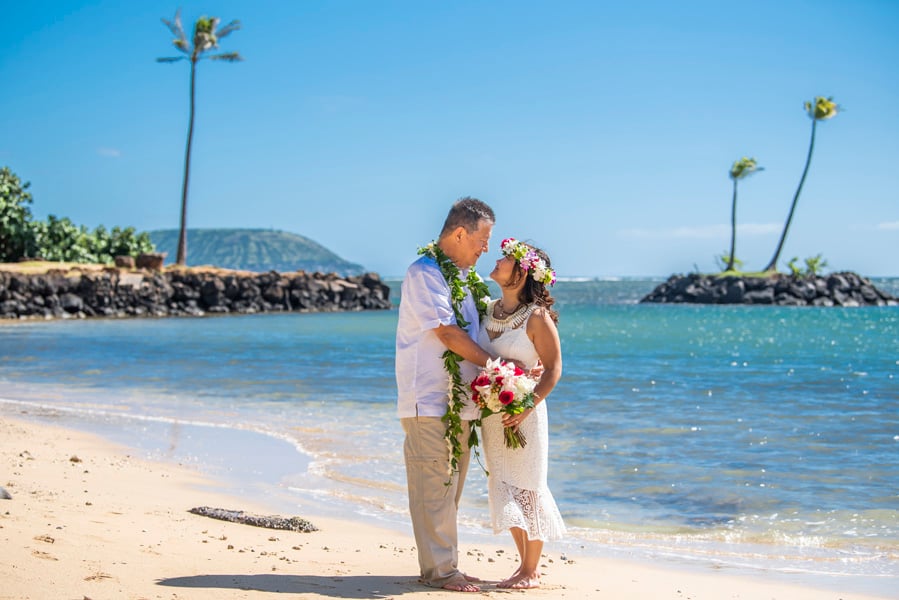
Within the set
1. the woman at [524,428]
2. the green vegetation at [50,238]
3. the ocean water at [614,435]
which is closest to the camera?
the woman at [524,428]

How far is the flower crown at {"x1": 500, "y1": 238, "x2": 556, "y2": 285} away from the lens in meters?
5.29

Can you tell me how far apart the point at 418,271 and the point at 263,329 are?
33868 mm

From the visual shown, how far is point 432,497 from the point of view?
5.15 metres

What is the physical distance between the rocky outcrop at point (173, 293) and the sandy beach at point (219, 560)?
38.1 metres

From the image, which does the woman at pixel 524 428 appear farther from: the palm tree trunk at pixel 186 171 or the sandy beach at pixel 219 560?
the palm tree trunk at pixel 186 171

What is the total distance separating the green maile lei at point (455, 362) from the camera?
5.12m

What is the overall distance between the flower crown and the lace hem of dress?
1.23 meters

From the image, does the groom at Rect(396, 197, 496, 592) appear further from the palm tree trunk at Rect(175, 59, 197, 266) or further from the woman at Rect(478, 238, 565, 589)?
the palm tree trunk at Rect(175, 59, 197, 266)

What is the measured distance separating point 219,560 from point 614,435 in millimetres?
7787

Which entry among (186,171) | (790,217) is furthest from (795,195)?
(186,171)

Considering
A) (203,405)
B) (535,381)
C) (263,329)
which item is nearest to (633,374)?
(203,405)

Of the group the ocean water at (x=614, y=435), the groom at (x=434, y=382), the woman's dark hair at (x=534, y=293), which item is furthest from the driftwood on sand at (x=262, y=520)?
the woman's dark hair at (x=534, y=293)

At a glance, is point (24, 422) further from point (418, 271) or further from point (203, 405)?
point (418, 271)

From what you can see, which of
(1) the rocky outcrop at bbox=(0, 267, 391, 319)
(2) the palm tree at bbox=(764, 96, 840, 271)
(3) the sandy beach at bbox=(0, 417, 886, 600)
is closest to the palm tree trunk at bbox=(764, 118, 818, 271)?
(2) the palm tree at bbox=(764, 96, 840, 271)
